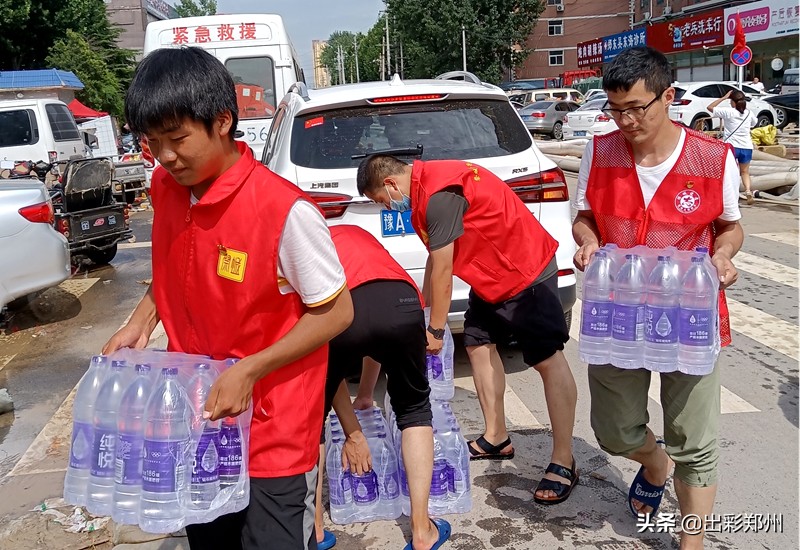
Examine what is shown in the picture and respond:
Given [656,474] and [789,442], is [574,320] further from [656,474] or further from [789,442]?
[656,474]

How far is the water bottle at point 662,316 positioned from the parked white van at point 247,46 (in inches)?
385

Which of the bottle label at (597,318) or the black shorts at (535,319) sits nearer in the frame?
the bottle label at (597,318)

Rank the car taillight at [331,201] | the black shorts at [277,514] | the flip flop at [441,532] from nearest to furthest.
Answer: the black shorts at [277,514], the flip flop at [441,532], the car taillight at [331,201]

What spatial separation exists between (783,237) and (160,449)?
28.9ft

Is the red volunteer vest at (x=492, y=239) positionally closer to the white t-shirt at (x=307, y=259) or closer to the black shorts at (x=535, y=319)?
the black shorts at (x=535, y=319)

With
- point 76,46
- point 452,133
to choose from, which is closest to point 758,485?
point 452,133

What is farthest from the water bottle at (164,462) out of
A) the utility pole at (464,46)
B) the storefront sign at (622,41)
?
the utility pole at (464,46)

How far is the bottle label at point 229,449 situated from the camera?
1.92 m

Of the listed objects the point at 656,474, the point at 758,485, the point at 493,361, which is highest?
the point at 493,361

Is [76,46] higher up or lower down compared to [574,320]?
higher up

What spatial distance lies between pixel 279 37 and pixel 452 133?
8220 mm

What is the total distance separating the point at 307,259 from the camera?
1860 mm

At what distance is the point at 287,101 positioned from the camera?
5422mm

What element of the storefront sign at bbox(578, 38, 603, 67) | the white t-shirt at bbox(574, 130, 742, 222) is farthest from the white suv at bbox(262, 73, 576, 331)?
the storefront sign at bbox(578, 38, 603, 67)
